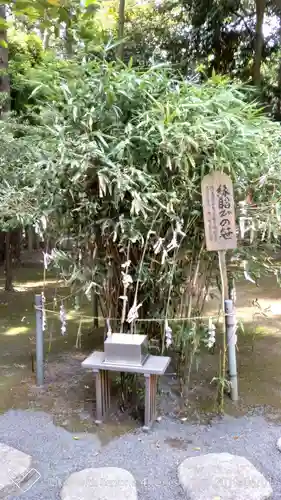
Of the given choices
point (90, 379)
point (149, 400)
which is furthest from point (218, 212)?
point (90, 379)

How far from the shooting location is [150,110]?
110 inches

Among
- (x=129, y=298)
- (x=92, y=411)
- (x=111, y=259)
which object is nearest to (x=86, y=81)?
(x=111, y=259)

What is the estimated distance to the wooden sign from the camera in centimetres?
296

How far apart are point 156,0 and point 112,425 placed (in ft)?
38.5

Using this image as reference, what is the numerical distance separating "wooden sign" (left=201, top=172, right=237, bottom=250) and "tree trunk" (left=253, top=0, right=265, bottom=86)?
863cm

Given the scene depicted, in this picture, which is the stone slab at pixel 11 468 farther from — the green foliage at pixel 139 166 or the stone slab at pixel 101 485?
the green foliage at pixel 139 166

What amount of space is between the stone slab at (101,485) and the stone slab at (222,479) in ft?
1.04

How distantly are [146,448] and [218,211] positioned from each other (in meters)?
1.68

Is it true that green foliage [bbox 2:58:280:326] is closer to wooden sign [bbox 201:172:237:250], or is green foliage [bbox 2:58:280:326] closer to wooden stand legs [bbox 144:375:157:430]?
wooden sign [bbox 201:172:237:250]

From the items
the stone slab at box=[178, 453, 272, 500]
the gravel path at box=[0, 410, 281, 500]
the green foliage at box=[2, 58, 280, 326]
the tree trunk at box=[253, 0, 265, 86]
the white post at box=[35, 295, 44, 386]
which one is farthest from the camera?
the tree trunk at box=[253, 0, 265, 86]

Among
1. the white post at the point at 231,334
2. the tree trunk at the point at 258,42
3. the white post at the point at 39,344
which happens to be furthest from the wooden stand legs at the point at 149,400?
the tree trunk at the point at 258,42

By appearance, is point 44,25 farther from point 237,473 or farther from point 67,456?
point 237,473

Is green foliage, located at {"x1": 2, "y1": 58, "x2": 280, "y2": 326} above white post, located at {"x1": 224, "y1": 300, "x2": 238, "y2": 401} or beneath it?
above

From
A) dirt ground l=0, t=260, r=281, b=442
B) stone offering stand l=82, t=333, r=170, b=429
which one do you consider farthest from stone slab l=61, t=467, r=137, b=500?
stone offering stand l=82, t=333, r=170, b=429
